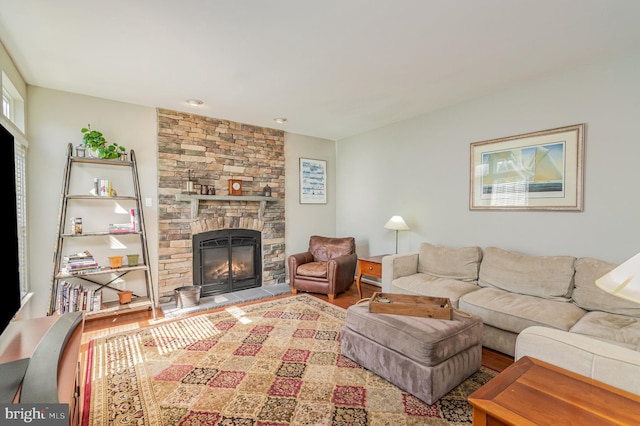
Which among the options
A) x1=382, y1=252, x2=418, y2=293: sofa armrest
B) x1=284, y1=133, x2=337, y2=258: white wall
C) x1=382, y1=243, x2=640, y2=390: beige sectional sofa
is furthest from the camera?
x1=284, y1=133, x2=337, y2=258: white wall

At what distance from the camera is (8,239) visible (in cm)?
137

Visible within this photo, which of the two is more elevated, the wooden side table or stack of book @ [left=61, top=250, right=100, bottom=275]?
stack of book @ [left=61, top=250, right=100, bottom=275]

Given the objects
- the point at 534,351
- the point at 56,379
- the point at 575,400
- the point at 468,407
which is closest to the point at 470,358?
the point at 468,407

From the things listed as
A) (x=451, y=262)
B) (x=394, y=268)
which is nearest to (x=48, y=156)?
(x=394, y=268)

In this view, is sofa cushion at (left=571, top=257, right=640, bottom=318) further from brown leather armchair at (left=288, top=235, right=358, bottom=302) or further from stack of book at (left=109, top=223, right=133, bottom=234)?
stack of book at (left=109, top=223, right=133, bottom=234)

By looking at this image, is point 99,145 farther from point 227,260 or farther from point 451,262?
point 451,262

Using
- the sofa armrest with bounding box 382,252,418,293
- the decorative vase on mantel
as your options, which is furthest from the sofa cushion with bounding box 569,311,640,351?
the decorative vase on mantel

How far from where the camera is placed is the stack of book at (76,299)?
3.02 m

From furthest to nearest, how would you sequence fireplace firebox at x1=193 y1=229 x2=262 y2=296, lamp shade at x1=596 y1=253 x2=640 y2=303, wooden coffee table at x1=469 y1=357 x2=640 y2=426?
fireplace firebox at x1=193 y1=229 x2=262 y2=296
wooden coffee table at x1=469 y1=357 x2=640 y2=426
lamp shade at x1=596 y1=253 x2=640 y2=303

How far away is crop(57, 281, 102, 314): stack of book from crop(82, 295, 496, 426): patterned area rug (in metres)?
0.56

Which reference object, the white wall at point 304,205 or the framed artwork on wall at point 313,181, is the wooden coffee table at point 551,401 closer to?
the white wall at point 304,205

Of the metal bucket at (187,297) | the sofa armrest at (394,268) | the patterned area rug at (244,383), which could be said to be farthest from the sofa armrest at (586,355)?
the metal bucket at (187,297)

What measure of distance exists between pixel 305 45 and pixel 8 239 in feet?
7.27

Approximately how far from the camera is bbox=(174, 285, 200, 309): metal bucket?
3667mm
